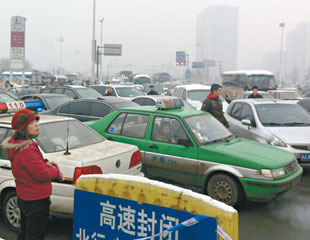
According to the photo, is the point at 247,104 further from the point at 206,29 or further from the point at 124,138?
the point at 206,29

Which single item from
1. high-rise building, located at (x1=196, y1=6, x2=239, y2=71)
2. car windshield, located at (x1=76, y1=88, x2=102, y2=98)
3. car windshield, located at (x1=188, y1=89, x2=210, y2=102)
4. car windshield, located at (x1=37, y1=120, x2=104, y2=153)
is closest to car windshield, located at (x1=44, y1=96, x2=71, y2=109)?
car windshield, located at (x1=76, y1=88, x2=102, y2=98)

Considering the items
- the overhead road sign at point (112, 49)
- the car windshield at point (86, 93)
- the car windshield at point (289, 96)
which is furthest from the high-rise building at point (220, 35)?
the car windshield at point (86, 93)

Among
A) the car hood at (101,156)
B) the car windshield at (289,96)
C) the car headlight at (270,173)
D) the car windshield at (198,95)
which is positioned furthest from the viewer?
the car windshield at (289,96)

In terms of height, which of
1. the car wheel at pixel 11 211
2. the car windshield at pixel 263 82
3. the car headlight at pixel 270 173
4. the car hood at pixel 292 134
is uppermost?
the car windshield at pixel 263 82

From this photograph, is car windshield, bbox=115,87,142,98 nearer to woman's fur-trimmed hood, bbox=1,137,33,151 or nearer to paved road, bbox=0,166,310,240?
paved road, bbox=0,166,310,240

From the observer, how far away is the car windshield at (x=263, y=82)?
28.8 meters

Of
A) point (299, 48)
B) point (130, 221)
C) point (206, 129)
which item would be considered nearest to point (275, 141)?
point (206, 129)

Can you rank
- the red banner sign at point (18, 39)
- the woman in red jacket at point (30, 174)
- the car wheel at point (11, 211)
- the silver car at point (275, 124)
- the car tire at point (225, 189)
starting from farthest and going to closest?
the red banner sign at point (18, 39)
the silver car at point (275, 124)
the car tire at point (225, 189)
the car wheel at point (11, 211)
the woman in red jacket at point (30, 174)

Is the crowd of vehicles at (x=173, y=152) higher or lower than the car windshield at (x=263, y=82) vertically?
lower

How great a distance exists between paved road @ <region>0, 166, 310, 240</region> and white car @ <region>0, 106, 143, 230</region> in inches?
14.3

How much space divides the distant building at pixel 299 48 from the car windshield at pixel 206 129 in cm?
14965

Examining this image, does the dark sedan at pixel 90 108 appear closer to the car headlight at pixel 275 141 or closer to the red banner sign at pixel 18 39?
the car headlight at pixel 275 141

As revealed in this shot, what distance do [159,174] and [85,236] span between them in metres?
3.38

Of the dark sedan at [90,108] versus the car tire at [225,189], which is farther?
the dark sedan at [90,108]
